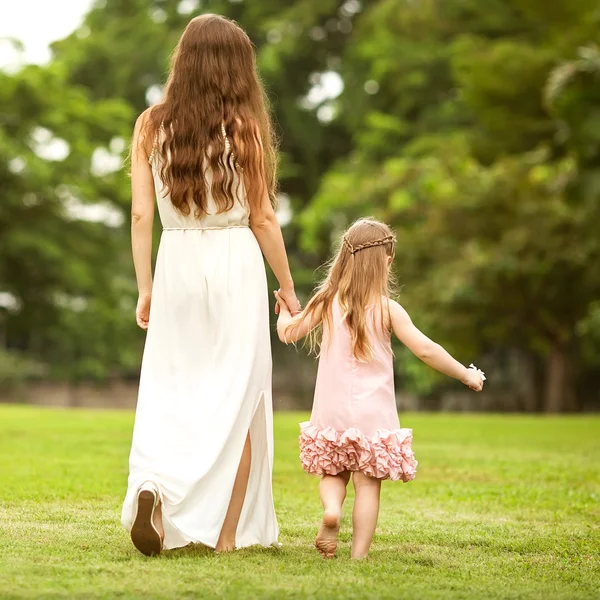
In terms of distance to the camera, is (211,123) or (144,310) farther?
(144,310)

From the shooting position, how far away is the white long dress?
5172 mm

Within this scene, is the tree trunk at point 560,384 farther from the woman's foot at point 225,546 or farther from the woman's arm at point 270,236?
the woman's foot at point 225,546

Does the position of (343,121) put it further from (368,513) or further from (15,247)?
(368,513)

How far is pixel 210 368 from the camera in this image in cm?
530

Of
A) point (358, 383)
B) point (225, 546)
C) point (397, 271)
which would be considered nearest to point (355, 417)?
point (358, 383)

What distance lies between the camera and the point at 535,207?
27.5 meters

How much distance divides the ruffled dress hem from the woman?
220 millimetres

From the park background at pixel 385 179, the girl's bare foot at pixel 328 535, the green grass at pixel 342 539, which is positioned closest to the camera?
the green grass at pixel 342 539

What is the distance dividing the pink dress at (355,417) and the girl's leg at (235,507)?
0.27 metres

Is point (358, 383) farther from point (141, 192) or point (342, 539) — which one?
point (141, 192)

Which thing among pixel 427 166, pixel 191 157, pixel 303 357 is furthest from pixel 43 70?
pixel 191 157

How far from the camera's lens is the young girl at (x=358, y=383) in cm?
Result: 527

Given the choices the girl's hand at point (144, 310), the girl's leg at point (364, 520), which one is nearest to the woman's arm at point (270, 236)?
the girl's hand at point (144, 310)

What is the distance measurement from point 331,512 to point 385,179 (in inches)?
998
